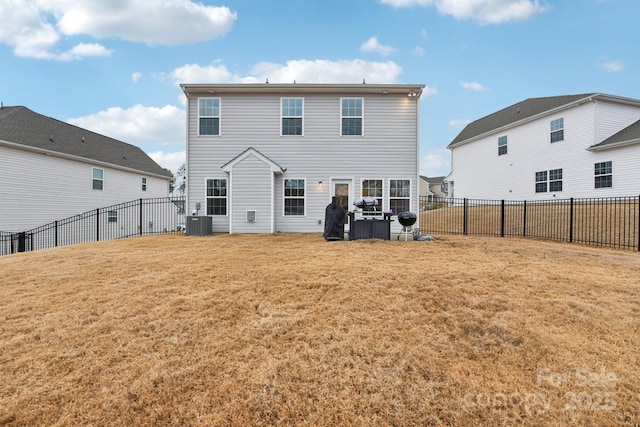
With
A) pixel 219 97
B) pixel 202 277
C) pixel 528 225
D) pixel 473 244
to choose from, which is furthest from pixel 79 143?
pixel 528 225

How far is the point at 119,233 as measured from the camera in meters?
16.5

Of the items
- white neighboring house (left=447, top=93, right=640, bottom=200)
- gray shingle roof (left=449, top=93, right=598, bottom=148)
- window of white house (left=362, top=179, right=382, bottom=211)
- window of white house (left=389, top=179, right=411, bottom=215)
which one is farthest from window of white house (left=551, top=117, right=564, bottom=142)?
window of white house (left=362, top=179, right=382, bottom=211)

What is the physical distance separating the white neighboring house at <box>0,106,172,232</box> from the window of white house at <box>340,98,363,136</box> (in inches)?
535

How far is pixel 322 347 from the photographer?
2.68 m

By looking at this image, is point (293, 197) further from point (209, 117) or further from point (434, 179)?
point (434, 179)

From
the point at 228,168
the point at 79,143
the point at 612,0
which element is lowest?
the point at 228,168

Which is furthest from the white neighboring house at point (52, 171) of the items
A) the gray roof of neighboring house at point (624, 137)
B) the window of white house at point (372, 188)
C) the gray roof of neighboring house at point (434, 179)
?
the gray roof of neighboring house at point (434, 179)

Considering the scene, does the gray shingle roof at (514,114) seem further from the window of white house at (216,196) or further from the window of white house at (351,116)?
the window of white house at (216,196)

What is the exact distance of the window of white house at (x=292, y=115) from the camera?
1127cm

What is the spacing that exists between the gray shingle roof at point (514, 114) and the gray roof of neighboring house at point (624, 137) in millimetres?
2335

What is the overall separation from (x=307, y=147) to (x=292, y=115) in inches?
57.4

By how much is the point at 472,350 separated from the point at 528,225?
494 inches

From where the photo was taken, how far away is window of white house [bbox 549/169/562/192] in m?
15.7

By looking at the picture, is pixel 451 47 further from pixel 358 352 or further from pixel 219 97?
pixel 358 352
